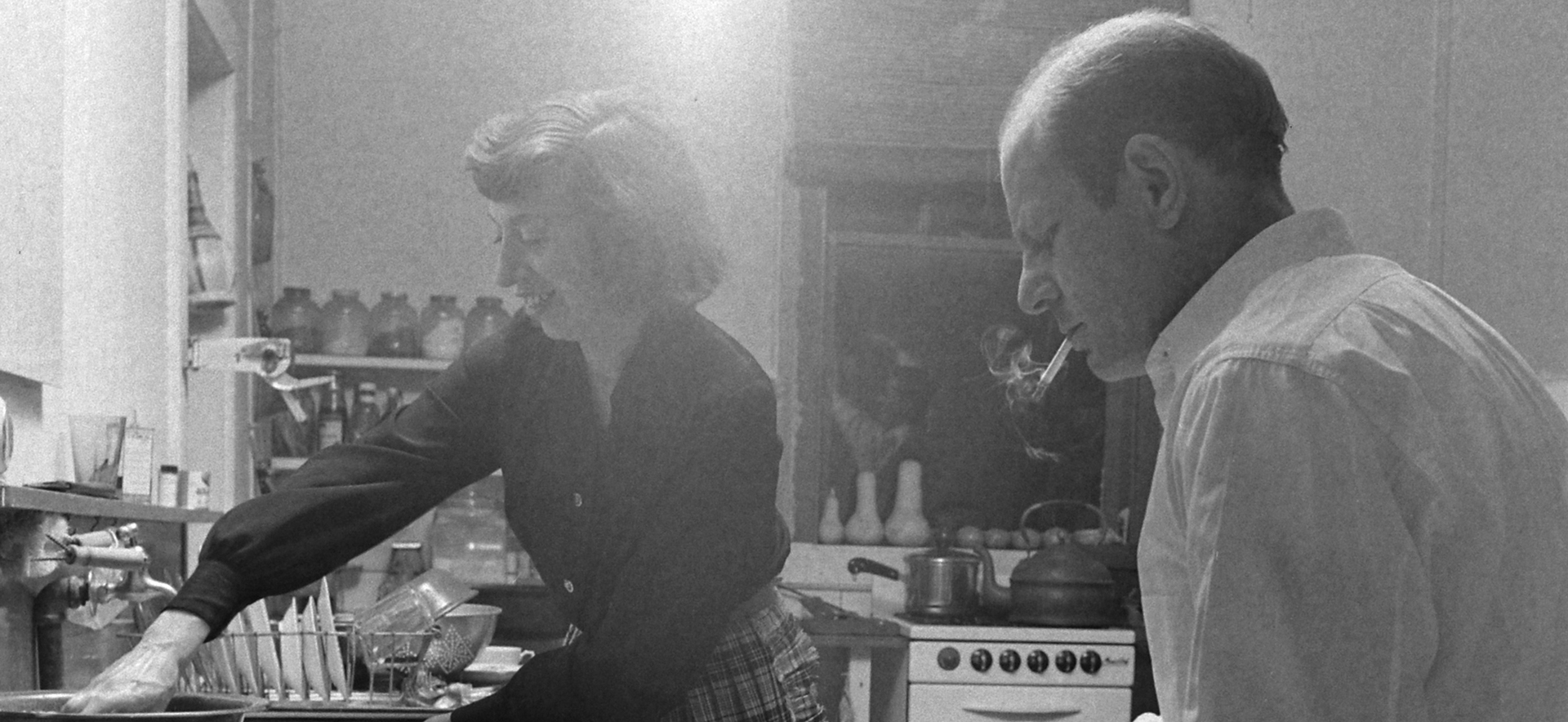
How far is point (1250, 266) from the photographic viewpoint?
3.01 ft

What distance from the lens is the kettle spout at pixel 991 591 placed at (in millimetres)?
4492

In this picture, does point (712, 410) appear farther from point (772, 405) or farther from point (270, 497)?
point (270, 497)

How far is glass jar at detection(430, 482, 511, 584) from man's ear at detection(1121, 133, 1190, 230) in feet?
12.0

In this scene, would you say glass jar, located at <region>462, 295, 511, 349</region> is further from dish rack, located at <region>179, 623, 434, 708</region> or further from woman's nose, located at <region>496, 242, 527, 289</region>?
woman's nose, located at <region>496, 242, 527, 289</region>

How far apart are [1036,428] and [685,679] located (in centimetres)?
373

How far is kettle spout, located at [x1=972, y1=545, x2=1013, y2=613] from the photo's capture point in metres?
4.49

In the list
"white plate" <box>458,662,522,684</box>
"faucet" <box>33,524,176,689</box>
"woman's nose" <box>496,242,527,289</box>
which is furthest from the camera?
"white plate" <box>458,662,522,684</box>

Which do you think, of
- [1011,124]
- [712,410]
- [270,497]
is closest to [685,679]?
[712,410]

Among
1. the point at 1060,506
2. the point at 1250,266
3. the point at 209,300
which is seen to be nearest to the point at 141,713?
the point at 1250,266

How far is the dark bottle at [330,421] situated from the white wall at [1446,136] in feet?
8.20

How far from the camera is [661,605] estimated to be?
152 cm

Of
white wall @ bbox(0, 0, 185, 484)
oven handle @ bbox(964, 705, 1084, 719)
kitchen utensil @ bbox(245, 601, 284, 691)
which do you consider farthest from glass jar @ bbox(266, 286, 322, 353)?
kitchen utensil @ bbox(245, 601, 284, 691)

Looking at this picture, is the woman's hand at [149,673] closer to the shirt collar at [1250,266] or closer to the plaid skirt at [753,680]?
the plaid skirt at [753,680]

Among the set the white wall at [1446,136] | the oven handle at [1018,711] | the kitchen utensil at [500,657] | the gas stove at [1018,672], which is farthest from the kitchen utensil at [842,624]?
the white wall at [1446,136]
